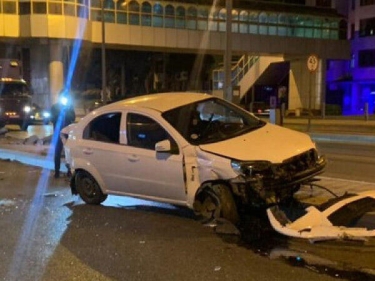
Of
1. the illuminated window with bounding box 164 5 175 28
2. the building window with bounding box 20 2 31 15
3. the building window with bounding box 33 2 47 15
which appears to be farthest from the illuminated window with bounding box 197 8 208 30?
Result: the building window with bounding box 20 2 31 15

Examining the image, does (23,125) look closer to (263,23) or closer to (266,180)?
(266,180)

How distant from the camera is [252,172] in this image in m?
6.83

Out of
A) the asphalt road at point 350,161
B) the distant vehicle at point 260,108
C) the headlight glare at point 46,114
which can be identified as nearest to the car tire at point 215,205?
the asphalt road at point 350,161

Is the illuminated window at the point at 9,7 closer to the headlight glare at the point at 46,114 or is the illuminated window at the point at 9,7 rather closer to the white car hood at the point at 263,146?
the headlight glare at the point at 46,114

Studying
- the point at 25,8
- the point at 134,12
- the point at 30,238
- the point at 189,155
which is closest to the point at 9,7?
the point at 25,8

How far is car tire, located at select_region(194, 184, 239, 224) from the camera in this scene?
7.14 meters

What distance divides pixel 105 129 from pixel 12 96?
21199mm

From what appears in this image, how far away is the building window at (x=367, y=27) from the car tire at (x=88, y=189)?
175ft

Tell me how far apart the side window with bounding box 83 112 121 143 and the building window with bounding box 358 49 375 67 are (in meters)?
52.4

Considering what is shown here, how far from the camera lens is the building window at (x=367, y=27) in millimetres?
57531

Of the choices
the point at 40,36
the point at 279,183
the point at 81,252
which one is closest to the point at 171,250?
the point at 81,252

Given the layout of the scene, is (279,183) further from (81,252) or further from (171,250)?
(81,252)

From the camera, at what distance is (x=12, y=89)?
28531 mm

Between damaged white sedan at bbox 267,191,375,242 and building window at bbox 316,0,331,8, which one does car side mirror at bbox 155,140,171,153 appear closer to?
damaged white sedan at bbox 267,191,375,242
